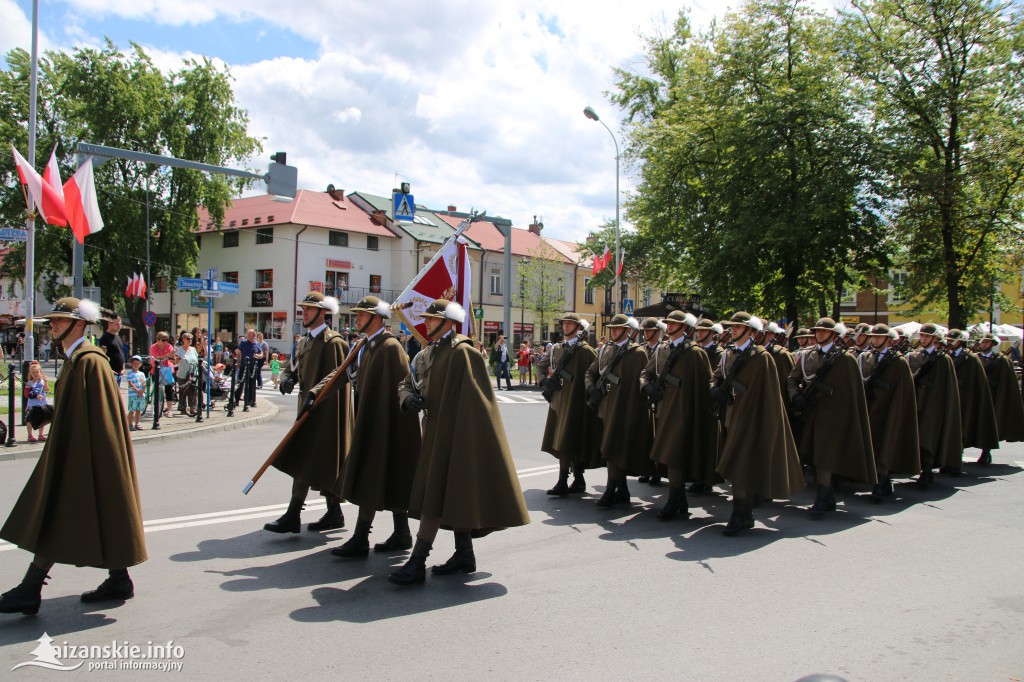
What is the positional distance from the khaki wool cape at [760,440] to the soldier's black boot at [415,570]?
331 cm

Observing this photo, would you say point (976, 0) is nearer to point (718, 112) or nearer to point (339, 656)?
point (718, 112)

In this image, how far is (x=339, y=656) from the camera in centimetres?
430

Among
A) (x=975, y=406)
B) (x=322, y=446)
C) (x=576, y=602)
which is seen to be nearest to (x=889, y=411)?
(x=975, y=406)

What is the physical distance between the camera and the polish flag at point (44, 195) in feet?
48.1

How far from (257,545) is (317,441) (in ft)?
3.29

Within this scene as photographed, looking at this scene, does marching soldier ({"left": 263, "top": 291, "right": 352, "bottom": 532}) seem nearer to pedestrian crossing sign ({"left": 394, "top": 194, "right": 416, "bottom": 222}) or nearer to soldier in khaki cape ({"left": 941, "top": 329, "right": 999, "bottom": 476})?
soldier in khaki cape ({"left": 941, "top": 329, "right": 999, "bottom": 476})

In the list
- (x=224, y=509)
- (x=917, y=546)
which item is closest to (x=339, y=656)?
(x=224, y=509)

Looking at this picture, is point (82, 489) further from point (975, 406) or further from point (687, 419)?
point (975, 406)

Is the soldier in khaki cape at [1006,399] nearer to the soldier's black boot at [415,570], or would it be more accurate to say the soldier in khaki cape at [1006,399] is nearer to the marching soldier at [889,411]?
the marching soldier at [889,411]

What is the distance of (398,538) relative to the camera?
658cm

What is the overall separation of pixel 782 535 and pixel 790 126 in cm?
1877

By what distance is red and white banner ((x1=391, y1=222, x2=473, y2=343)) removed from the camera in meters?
8.56

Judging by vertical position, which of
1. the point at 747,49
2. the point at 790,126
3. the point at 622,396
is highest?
the point at 747,49

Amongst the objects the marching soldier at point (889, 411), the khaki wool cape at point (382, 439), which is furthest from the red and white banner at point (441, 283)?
the marching soldier at point (889, 411)
